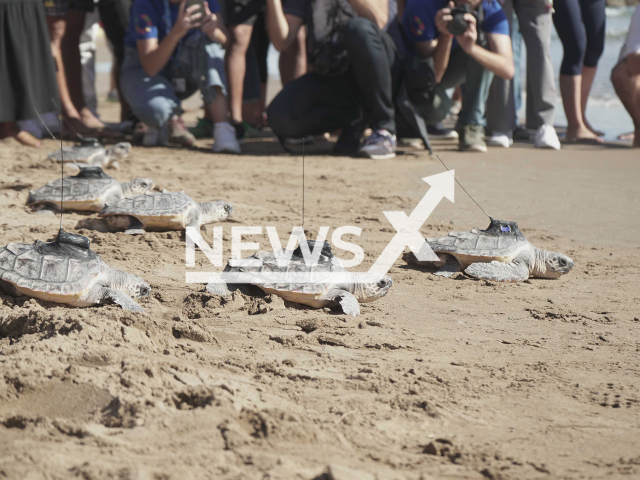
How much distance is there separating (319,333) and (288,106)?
3.76 meters

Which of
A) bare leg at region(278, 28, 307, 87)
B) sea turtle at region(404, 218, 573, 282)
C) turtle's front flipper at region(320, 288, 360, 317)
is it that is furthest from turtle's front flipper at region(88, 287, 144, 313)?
bare leg at region(278, 28, 307, 87)

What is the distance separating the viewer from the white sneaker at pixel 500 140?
6.09m

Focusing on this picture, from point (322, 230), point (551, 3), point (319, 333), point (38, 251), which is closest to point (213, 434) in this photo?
point (319, 333)

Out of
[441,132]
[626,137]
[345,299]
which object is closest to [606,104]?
[626,137]

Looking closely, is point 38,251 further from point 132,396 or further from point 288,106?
point 288,106

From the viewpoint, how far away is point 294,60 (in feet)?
22.1

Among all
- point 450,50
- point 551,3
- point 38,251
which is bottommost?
point 38,251

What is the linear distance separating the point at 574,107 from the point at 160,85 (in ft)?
12.3

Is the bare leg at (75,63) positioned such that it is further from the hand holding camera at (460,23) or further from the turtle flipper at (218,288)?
the turtle flipper at (218,288)

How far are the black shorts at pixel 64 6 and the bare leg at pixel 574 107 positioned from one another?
441cm

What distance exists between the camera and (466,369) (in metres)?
2.08

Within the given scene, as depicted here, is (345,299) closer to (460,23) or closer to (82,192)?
(82,192)

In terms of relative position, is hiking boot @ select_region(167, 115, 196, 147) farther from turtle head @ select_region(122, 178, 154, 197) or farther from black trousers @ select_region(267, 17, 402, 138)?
turtle head @ select_region(122, 178, 154, 197)

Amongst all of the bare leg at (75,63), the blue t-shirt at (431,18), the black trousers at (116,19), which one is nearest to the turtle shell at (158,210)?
the blue t-shirt at (431,18)
